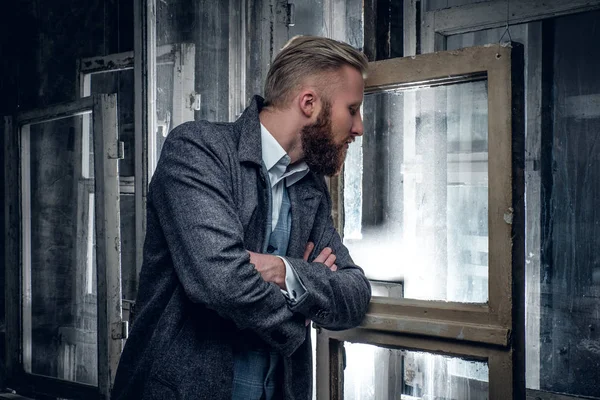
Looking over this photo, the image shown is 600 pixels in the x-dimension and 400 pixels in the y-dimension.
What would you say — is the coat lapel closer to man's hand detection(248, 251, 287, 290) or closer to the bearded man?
the bearded man

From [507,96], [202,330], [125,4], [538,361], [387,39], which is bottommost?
[538,361]

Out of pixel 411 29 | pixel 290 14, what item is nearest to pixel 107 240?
pixel 290 14

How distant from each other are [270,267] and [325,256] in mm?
280

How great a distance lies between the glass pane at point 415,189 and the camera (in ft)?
7.16

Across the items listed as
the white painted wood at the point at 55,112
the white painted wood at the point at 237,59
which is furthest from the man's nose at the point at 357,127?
the white painted wood at the point at 55,112

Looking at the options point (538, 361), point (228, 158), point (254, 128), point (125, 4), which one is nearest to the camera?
point (228, 158)

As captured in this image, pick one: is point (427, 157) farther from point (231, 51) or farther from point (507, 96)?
point (231, 51)

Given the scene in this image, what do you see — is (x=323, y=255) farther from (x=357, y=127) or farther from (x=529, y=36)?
(x=529, y=36)

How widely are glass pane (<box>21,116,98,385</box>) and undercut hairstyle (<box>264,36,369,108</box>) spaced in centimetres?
224

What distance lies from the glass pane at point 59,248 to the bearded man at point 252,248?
2.20 meters

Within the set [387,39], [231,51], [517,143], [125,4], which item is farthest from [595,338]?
[125,4]

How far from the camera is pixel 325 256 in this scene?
171 cm

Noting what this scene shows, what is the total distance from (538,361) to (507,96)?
62.0 inches

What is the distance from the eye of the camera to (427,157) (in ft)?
7.11
